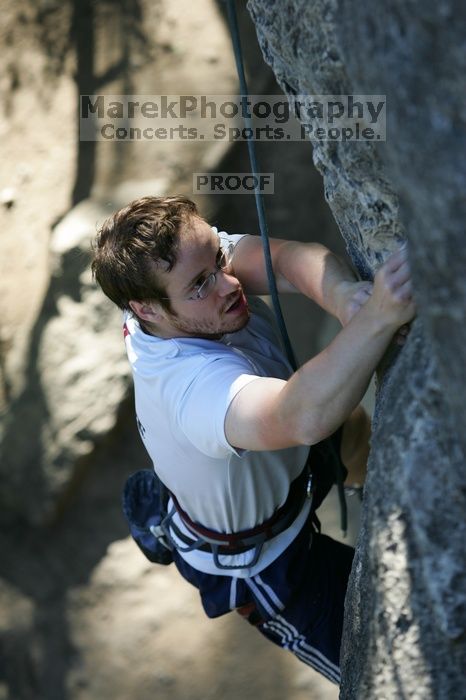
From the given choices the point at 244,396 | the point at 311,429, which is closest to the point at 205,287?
the point at 244,396

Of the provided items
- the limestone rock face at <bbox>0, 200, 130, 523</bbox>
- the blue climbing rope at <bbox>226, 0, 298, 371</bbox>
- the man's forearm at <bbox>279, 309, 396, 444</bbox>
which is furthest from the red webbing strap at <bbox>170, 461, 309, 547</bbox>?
the limestone rock face at <bbox>0, 200, 130, 523</bbox>

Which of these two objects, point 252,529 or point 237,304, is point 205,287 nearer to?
point 237,304

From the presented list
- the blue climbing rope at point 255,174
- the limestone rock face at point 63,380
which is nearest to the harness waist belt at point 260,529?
the blue climbing rope at point 255,174

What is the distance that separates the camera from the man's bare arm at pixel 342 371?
1.14 meters

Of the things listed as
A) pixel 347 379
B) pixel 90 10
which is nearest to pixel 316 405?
pixel 347 379

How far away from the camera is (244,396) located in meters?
1.29

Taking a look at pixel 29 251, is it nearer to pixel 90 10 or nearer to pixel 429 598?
pixel 90 10

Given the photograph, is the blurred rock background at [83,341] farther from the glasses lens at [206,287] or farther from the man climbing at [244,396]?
the glasses lens at [206,287]

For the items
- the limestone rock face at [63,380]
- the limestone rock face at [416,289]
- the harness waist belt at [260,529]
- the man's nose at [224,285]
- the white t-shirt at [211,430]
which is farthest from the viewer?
the limestone rock face at [63,380]

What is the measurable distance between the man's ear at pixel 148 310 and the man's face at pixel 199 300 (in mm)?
15

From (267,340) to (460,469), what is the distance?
634 millimetres

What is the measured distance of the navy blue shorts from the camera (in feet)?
5.40

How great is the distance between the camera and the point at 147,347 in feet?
5.02

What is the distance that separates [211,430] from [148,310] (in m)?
0.27
